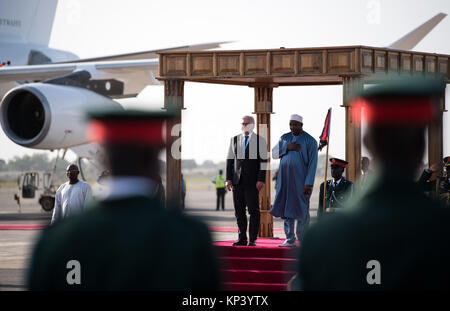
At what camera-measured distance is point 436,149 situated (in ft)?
34.2

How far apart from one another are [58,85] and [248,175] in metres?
10.2

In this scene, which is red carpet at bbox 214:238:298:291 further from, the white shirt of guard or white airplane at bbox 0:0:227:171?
white airplane at bbox 0:0:227:171

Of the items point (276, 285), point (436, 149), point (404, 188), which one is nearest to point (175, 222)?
point (404, 188)

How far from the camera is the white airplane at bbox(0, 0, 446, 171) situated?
1769cm

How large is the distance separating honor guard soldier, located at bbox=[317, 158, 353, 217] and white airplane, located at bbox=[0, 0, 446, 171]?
4.55 m

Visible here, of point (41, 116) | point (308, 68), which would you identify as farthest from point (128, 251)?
point (41, 116)

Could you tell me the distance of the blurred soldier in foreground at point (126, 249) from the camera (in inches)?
66.5

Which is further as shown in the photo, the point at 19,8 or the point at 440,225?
the point at 19,8

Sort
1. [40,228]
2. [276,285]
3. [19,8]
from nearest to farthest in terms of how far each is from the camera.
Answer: [40,228], [276,285], [19,8]

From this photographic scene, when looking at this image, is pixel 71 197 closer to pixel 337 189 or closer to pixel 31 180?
pixel 337 189

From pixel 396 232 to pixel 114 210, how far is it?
0.59 meters

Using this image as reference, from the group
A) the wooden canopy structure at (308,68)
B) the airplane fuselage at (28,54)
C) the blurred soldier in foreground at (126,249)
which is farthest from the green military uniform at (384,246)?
the airplane fuselage at (28,54)

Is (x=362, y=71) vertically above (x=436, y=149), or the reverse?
(x=362, y=71)
